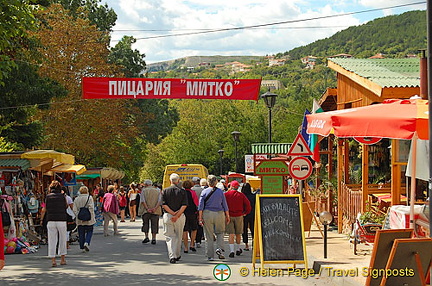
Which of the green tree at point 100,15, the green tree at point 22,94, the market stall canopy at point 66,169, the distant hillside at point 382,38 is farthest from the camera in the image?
the distant hillside at point 382,38

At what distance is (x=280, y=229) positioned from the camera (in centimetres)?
1223

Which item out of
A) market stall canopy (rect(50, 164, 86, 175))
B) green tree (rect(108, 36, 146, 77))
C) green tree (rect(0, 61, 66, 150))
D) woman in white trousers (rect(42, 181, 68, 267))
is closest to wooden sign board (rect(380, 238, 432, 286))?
woman in white trousers (rect(42, 181, 68, 267))

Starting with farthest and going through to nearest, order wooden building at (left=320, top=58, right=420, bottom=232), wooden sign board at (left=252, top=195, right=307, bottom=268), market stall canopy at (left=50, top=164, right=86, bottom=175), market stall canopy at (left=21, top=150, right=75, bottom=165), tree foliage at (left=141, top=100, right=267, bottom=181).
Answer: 1. tree foliage at (left=141, top=100, right=267, bottom=181)
2. market stall canopy at (left=50, top=164, right=86, bottom=175)
3. market stall canopy at (left=21, top=150, right=75, bottom=165)
4. wooden building at (left=320, top=58, right=420, bottom=232)
5. wooden sign board at (left=252, top=195, right=307, bottom=268)

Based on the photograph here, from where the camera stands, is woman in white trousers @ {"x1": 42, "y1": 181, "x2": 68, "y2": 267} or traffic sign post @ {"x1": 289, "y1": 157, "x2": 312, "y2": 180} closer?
woman in white trousers @ {"x1": 42, "y1": 181, "x2": 68, "y2": 267}

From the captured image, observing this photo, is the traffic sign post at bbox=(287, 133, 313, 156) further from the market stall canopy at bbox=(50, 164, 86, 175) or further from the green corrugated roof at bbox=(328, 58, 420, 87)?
the market stall canopy at bbox=(50, 164, 86, 175)

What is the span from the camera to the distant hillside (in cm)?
14600

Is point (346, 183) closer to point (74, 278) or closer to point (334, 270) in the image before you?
point (334, 270)

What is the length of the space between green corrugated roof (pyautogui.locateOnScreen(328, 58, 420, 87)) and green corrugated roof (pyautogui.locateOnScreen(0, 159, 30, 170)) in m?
9.14

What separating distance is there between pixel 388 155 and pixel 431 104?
11746mm

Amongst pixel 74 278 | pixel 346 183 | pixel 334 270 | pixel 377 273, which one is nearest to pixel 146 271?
pixel 74 278

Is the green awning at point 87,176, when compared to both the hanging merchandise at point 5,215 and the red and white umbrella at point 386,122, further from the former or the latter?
the red and white umbrella at point 386,122

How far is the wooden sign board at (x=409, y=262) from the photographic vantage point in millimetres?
7953

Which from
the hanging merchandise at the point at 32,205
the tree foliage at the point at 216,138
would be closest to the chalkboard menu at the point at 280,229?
the hanging merchandise at the point at 32,205

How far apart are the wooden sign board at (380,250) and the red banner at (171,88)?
527 inches
